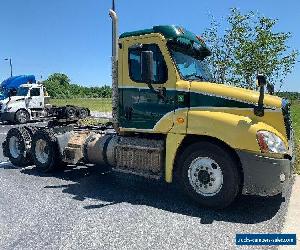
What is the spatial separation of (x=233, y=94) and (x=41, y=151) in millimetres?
5081

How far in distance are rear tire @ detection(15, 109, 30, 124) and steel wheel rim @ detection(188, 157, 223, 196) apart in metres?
17.7

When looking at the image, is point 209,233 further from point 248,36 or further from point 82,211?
point 248,36

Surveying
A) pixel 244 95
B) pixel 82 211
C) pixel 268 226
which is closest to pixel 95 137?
pixel 82 211

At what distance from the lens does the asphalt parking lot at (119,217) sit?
4.54 meters

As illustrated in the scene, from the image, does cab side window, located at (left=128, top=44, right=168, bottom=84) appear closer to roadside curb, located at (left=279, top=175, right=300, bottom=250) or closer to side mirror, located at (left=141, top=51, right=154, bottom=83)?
side mirror, located at (left=141, top=51, right=154, bottom=83)

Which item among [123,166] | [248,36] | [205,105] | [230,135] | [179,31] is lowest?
[123,166]

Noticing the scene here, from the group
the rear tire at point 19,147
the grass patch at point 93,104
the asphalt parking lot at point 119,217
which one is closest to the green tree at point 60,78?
the grass patch at point 93,104

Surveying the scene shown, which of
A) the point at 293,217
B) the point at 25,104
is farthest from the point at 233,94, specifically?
the point at 25,104

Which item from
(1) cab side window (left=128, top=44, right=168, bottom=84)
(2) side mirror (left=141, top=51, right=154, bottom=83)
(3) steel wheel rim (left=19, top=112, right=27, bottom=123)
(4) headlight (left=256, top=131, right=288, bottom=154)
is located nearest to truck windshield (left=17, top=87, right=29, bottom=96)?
(3) steel wheel rim (left=19, top=112, right=27, bottom=123)

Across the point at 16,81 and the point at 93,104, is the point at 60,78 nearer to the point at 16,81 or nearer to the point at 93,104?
the point at 93,104

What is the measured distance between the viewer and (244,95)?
18.5 ft

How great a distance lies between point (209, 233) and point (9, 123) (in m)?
20.2

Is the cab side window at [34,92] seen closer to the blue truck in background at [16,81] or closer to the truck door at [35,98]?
the truck door at [35,98]

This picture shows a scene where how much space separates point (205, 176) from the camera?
5.78 metres
